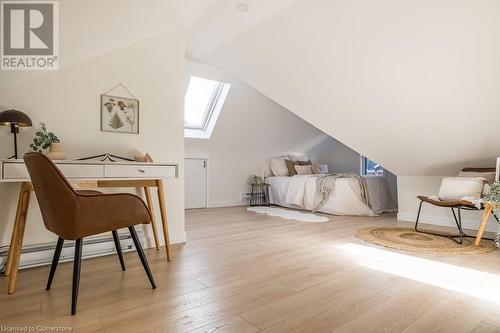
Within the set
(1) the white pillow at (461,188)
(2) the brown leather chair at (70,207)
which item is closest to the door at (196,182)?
(2) the brown leather chair at (70,207)

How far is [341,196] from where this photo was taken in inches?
172

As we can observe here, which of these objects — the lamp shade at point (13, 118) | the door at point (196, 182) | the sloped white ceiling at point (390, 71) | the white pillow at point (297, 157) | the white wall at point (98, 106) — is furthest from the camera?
the white pillow at point (297, 157)

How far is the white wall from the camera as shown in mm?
1990

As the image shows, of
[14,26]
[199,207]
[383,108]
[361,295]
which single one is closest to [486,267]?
[361,295]

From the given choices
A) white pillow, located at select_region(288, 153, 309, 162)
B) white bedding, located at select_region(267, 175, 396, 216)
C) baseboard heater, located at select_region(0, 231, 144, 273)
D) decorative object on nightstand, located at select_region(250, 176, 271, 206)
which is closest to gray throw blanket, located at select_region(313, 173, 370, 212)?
white bedding, located at select_region(267, 175, 396, 216)

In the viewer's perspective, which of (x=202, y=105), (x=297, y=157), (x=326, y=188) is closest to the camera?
(x=326, y=188)

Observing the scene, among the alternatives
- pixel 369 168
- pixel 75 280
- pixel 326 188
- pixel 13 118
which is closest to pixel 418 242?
pixel 326 188

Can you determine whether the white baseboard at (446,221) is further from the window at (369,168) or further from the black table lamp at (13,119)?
the black table lamp at (13,119)

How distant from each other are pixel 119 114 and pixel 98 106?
0.55 ft

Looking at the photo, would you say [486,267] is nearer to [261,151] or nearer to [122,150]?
[122,150]

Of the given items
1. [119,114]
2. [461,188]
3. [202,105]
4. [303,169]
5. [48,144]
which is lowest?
[461,188]

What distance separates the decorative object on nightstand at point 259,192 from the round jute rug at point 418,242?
2849mm

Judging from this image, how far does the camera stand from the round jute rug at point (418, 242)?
2.40 metres

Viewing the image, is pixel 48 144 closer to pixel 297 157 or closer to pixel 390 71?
pixel 390 71
